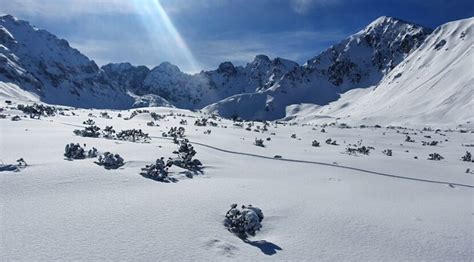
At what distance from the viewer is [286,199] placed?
7555 millimetres

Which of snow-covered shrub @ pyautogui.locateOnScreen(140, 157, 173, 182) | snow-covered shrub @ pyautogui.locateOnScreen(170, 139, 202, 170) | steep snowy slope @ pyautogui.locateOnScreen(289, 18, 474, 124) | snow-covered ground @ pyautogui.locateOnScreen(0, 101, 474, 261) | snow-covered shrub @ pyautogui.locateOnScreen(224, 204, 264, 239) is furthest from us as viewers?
steep snowy slope @ pyautogui.locateOnScreen(289, 18, 474, 124)

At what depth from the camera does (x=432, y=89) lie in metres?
104

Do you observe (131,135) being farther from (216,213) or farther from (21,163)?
(216,213)

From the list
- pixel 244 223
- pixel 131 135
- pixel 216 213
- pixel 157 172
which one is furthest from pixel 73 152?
pixel 244 223

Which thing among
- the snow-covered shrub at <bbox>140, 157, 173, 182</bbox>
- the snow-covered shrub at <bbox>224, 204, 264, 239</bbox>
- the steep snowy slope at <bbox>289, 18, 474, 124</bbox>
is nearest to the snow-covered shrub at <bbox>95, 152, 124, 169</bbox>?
the snow-covered shrub at <bbox>140, 157, 173, 182</bbox>

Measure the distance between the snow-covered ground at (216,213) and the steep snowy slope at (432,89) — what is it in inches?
2665

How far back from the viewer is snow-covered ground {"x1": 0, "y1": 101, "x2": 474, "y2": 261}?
4.84 meters

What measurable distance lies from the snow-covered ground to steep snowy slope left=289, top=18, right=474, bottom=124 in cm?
6769

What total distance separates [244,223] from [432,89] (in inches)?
4365

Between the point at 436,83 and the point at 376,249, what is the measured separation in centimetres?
11376

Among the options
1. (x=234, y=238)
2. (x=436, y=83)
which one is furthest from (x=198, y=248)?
(x=436, y=83)

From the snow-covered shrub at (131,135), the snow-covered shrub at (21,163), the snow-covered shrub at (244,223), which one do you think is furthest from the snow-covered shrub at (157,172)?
the snow-covered shrub at (131,135)

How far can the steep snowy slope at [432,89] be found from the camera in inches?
3194

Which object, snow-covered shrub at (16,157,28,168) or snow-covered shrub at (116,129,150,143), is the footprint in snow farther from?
snow-covered shrub at (116,129,150,143)
